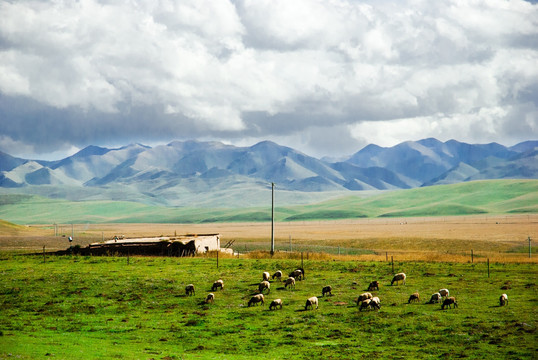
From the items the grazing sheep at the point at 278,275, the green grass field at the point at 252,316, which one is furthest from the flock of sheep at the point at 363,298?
the grazing sheep at the point at 278,275

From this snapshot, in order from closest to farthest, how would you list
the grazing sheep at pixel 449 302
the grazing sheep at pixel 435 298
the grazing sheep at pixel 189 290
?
1. the grazing sheep at pixel 449 302
2. the grazing sheep at pixel 435 298
3. the grazing sheep at pixel 189 290

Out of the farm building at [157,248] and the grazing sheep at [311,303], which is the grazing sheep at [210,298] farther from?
the farm building at [157,248]

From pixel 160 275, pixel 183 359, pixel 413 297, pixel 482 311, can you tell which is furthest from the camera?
pixel 160 275

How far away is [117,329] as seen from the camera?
3691 cm

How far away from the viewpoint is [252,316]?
4019 cm

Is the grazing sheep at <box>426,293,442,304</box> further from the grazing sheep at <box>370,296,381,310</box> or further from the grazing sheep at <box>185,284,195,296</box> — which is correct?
the grazing sheep at <box>185,284,195,296</box>

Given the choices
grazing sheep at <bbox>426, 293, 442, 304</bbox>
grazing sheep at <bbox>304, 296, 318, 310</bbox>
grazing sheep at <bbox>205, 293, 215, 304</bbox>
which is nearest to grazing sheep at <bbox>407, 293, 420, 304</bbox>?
grazing sheep at <bbox>426, 293, 442, 304</bbox>

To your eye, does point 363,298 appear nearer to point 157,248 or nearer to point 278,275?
point 278,275

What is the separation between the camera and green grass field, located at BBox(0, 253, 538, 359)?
3138 cm

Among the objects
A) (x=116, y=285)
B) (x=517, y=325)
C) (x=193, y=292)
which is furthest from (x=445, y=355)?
(x=116, y=285)

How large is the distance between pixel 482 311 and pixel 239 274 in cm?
2583

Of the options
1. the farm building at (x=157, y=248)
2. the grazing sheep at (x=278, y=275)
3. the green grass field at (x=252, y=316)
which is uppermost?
the farm building at (x=157, y=248)

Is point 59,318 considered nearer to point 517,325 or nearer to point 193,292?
point 193,292

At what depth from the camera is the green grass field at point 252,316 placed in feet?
103
